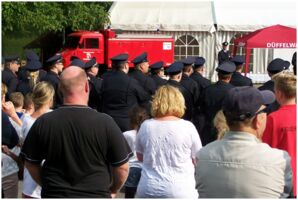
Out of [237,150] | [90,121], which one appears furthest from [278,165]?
[90,121]

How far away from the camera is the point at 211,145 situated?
336cm

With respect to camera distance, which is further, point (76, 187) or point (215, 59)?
point (215, 59)

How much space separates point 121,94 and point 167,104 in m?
4.00

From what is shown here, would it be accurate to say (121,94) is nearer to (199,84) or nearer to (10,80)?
(199,84)

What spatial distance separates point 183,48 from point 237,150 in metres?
25.4

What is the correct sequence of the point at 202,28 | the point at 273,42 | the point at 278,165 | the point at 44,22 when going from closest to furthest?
the point at 278,165 → the point at 273,42 → the point at 44,22 → the point at 202,28

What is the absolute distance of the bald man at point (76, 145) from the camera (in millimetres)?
3898

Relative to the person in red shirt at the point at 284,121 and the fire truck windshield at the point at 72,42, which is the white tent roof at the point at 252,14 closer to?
the fire truck windshield at the point at 72,42

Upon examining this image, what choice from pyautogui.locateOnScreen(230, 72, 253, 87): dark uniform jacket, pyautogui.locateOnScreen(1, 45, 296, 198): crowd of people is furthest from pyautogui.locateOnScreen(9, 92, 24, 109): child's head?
pyautogui.locateOnScreen(230, 72, 253, 87): dark uniform jacket

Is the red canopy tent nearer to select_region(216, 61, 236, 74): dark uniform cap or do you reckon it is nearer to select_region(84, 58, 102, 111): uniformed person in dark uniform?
select_region(84, 58, 102, 111): uniformed person in dark uniform

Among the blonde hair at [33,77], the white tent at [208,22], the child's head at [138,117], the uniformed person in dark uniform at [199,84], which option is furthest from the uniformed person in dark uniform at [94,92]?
the white tent at [208,22]

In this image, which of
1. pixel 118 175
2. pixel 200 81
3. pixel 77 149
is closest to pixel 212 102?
pixel 200 81

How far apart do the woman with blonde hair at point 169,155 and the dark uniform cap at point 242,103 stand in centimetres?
150

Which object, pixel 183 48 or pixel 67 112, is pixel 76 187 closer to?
pixel 67 112
